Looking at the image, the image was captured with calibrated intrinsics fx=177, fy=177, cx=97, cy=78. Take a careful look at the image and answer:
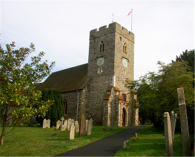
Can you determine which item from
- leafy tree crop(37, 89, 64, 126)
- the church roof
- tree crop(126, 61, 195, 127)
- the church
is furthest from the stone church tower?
tree crop(126, 61, 195, 127)

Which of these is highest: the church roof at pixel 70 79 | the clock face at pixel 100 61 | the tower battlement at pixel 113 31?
the tower battlement at pixel 113 31

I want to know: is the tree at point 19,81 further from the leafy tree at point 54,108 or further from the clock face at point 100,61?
the clock face at point 100,61

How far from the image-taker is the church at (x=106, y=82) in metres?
21.5

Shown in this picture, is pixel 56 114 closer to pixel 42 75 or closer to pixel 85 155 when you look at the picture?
pixel 42 75

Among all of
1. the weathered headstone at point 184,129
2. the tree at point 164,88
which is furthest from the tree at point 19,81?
the tree at point 164,88

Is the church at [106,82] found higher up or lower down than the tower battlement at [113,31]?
lower down

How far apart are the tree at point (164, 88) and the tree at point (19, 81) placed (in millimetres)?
7823

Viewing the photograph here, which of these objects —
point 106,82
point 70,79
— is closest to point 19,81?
point 106,82

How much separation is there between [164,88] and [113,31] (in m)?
12.8

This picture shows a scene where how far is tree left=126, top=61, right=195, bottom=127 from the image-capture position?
1251 centimetres

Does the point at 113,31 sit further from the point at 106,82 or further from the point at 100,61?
the point at 106,82

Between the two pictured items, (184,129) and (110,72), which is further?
(110,72)

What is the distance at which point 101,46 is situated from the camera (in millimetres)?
24609

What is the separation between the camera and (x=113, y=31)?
23.5 metres
